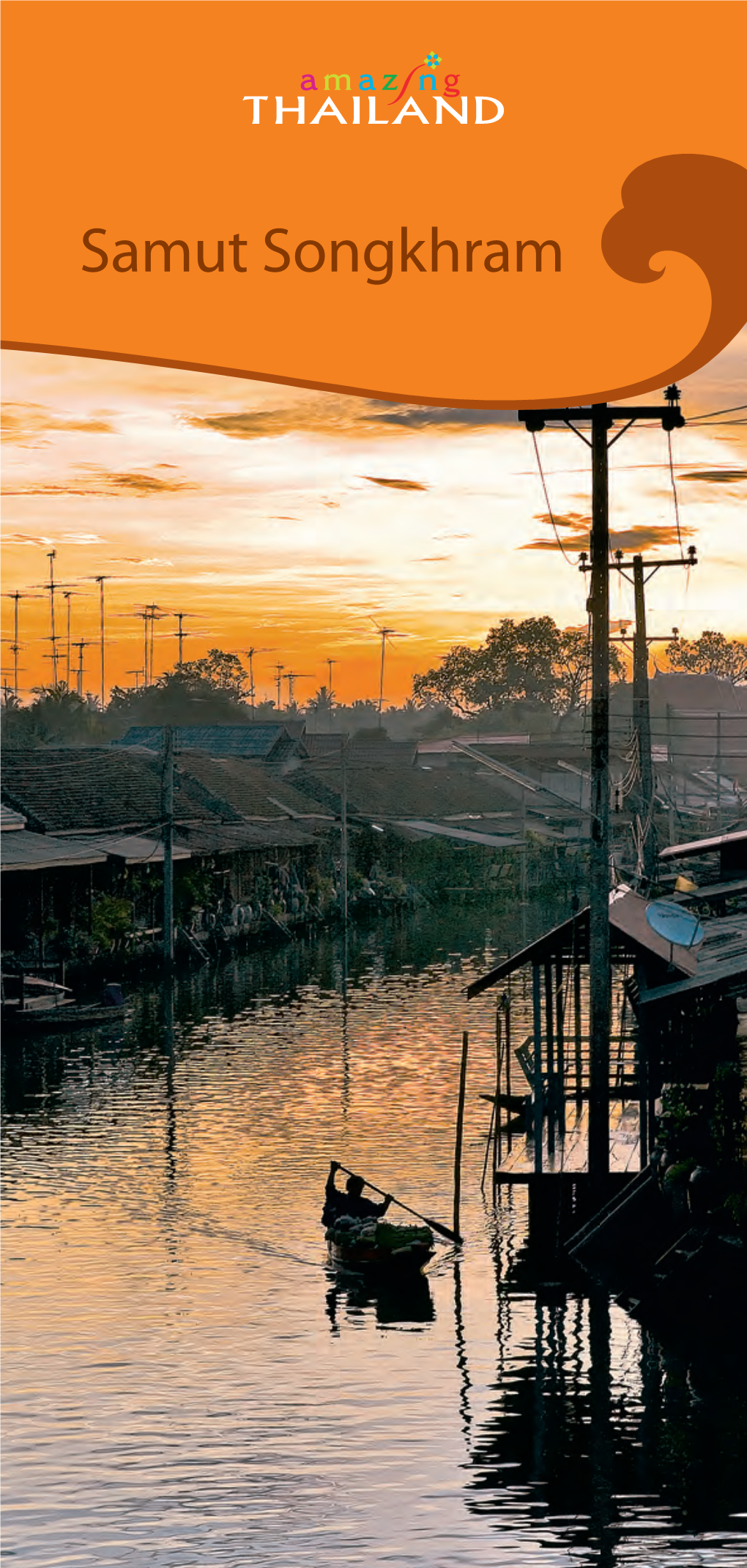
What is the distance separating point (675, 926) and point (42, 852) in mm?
29691

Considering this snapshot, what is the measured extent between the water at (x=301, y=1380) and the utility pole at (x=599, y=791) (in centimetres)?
257

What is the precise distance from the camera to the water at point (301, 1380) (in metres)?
16.8

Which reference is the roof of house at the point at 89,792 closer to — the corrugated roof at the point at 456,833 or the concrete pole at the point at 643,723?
the corrugated roof at the point at 456,833

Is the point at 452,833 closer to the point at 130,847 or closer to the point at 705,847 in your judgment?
the point at 130,847

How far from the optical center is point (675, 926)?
2500 cm

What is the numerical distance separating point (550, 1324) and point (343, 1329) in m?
2.68

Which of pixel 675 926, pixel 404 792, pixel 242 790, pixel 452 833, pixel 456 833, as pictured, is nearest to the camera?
pixel 675 926

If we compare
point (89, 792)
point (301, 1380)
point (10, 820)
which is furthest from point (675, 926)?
point (89, 792)

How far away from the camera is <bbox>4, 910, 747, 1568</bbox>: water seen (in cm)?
1677

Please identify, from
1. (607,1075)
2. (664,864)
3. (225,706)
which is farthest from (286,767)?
(607,1075)

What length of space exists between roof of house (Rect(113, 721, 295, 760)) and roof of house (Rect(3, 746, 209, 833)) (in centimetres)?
3159

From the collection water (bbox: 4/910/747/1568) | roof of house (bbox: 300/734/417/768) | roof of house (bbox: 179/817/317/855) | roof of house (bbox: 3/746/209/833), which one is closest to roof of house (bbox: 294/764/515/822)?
roof of house (bbox: 300/734/417/768)

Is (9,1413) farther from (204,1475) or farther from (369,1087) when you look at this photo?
(369,1087)

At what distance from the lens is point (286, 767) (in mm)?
102000
